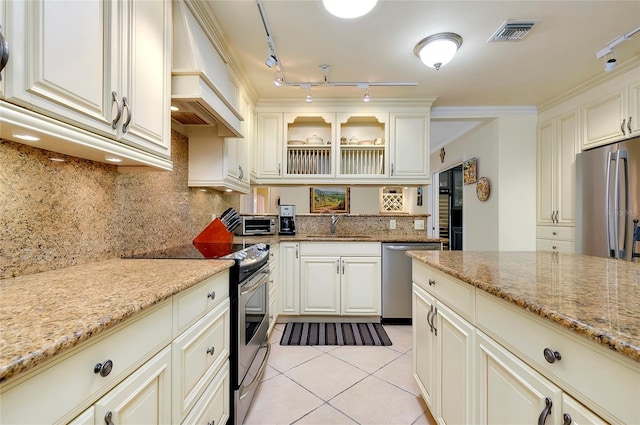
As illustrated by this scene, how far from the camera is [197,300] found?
1090 millimetres

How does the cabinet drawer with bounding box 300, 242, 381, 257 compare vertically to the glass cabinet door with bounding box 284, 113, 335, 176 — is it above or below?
below

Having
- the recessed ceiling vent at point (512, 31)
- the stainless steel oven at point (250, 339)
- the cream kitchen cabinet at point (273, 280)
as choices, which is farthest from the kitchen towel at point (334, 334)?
the recessed ceiling vent at point (512, 31)

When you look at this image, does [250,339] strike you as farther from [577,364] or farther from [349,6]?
[349,6]

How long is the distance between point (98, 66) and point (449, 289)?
163cm

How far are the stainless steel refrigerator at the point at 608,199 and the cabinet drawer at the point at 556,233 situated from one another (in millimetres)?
172

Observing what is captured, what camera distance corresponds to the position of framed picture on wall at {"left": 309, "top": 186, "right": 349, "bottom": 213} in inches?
137

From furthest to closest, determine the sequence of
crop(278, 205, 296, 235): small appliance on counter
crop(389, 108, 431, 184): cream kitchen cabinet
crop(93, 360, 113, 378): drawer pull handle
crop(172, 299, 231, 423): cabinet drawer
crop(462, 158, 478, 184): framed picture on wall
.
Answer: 1. crop(462, 158, 478, 184): framed picture on wall
2. crop(278, 205, 296, 235): small appliance on counter
3. crop(389, 108, 431, 184): cream kitchen cabinet
4. crop(172, 299, 231, 423): cabinet drawer
5. crop(93, 360, 113, 378): drawer pull handle

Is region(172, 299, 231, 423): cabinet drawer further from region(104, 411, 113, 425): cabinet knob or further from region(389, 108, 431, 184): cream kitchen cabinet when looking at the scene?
region(389, 108, 431, 184): cream kitchen cabinet

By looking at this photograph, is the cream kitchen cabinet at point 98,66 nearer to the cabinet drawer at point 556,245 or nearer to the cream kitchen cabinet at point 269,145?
the cream kitchen cabinet at point 269,145

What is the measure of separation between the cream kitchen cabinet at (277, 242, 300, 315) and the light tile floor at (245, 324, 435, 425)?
18.7 inches

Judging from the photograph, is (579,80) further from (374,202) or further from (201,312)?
(201,312)

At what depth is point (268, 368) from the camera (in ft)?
6.60

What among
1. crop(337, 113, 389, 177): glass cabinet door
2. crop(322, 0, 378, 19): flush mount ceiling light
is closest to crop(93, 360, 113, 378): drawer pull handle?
crop(322, 0, 378, 19): flush mount ceiling light

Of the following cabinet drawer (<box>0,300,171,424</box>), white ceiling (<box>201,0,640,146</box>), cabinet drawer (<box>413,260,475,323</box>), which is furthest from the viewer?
white ceiling (<box>201,0,640,146</box>)
